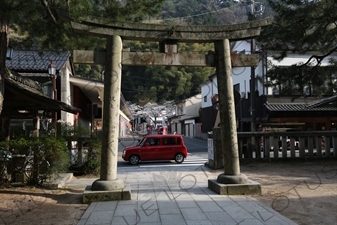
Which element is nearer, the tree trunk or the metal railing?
the tree trunk

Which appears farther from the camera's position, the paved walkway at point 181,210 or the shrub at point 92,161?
the shrub at point 92,161

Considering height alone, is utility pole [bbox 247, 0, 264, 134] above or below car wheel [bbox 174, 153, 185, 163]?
above

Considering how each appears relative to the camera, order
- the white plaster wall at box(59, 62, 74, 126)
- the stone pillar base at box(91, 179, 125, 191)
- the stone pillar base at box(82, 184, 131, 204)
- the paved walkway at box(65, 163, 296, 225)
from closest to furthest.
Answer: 1. the paved walkway at box(65, 163, 296, 225)
2. the stone pillar base at box(82, 184, 131, 204)
3. the stone pillar base at box(91, 179, 125, 191)
4. the white plaster wall at box(59, 62, 74, 126)

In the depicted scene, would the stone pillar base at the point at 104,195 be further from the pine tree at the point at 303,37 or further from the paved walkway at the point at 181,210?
the pine tree at the point at 303,37

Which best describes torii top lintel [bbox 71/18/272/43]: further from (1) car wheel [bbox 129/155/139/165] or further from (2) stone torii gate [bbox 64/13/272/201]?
(1) car wheel [bbox 129/155/139/165]

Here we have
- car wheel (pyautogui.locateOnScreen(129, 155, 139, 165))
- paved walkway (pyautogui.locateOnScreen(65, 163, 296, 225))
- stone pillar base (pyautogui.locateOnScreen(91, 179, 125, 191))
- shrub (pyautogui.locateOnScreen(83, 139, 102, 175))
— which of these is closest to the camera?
paved walkway (pyautogui.locateOnScreen(65, 163, 296, 225))

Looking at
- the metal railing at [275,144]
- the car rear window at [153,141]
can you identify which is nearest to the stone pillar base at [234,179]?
the metal railing at [275,144]

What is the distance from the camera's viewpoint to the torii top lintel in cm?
758

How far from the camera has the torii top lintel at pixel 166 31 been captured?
758 centimetres

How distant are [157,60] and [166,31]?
0.78 meters

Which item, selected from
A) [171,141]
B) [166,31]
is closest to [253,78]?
[171,141]

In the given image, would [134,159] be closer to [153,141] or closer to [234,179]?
[153,141]

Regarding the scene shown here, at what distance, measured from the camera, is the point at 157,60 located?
801 centimetres

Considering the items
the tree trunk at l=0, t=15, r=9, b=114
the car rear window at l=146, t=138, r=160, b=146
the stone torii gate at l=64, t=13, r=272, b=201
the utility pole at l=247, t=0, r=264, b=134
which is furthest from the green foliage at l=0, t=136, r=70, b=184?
the utility pole at l=247, t=0, r=264, b=134
